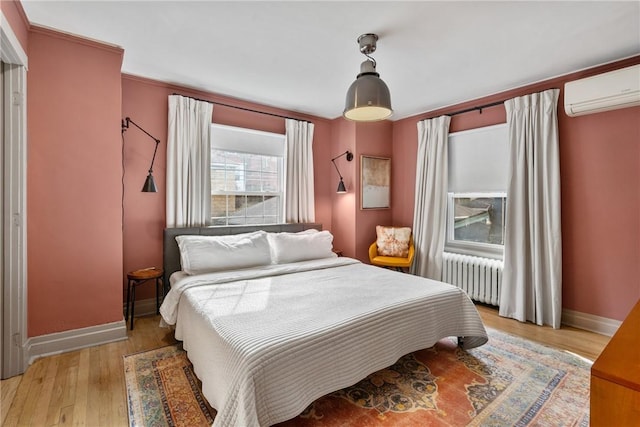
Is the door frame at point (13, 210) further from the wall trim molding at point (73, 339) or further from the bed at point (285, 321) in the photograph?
the bed at point (285, 321)

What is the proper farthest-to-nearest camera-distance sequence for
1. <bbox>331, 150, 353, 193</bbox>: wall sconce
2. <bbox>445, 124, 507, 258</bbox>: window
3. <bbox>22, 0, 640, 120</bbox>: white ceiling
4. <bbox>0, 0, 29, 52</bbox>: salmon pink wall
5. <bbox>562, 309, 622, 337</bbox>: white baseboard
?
<bbox>331, 150, 353, 193</bbox>: wall sconce < <bbox>445, 124, 507, 258</bbox>: window < <bbox>562, 309, 622, 337</bbox>: white baseboard < <bbox>22, 0, 640, 120</bbox>: white ceiling < <bbox>0, 0, 29, 52</bbox>: salmon pink wall

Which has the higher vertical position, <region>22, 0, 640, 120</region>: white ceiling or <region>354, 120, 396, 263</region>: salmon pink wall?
<region>22, 0, 640, 120</region>: white ceiling

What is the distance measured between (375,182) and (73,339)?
3.80 meters

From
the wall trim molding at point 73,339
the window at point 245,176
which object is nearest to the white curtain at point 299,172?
the window at point 245,176

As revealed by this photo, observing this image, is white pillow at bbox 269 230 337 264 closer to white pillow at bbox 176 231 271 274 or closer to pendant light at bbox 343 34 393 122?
white pillow at bbox 176 231 271 274

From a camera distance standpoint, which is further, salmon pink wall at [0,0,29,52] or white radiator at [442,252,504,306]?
white radiator at [442,252,504,306]

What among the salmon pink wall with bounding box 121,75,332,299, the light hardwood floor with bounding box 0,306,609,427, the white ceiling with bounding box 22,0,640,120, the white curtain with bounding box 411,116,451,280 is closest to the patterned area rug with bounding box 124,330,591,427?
the light hardwood floor with bounding box 0,306,609,427

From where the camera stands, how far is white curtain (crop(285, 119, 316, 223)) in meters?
4.17

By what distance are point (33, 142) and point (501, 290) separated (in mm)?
4511

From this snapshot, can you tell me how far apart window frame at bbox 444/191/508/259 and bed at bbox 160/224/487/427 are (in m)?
1.53

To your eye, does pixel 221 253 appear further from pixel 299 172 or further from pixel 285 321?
pixel 299 172

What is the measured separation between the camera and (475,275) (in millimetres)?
3686

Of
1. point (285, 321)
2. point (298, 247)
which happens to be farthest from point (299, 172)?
point (285, 321)

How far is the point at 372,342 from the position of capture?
6.17 feet
